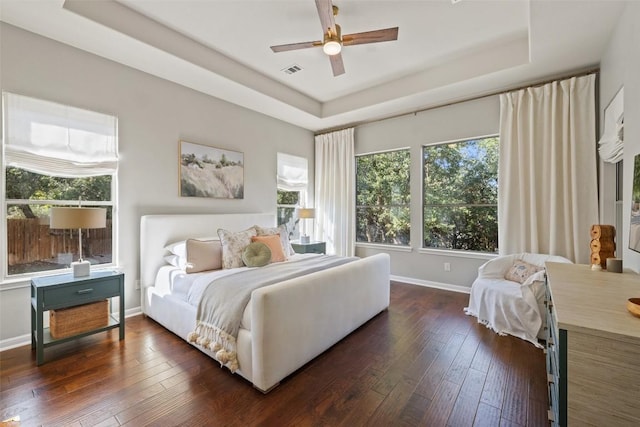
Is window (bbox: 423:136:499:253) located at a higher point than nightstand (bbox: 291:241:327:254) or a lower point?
higher

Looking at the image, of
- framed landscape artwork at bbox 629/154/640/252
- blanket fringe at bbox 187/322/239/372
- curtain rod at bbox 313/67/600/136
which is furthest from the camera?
curtain rod at bbox 313/67/600/136

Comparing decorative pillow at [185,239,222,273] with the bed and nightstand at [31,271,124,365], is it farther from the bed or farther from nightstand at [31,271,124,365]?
nightstand at [31,271,124,365]

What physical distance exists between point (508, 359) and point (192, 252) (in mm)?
3054

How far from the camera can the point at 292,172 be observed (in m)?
5.21

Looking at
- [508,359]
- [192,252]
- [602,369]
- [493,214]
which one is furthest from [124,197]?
[493,214]

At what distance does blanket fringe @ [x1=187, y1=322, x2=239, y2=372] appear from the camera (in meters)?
1.97

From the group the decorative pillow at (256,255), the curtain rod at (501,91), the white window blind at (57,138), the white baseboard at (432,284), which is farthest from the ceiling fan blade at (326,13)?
the white baseboard at (432,284)

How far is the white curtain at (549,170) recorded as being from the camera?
3107 millimetres

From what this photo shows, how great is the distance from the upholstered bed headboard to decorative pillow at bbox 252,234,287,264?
0.83 m

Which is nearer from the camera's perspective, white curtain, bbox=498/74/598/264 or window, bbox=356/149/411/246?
white curtain, bbox=498/74/598/264

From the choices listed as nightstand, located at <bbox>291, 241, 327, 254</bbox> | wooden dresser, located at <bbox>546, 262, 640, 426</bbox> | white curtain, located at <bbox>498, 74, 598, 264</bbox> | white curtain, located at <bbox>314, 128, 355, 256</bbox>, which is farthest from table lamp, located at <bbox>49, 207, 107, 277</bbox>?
white curtain, located at <bbox>498, 74, 598, 264</bbox>

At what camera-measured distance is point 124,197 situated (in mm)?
3104

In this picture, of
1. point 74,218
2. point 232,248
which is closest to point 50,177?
point 74,218

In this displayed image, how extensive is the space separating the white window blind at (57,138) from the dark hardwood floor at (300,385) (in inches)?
65.6
